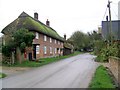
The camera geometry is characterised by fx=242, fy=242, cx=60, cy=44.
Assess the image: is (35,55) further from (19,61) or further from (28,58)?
(19,61)

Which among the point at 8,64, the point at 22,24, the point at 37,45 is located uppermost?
the point at 22,24

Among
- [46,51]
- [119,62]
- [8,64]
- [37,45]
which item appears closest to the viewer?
[119,62]

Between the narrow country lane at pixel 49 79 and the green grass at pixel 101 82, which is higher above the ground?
the green grass at pixel 101 82

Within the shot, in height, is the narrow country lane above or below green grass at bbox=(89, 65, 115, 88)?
below

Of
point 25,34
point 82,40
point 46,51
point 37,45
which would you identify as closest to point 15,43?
point 25,34

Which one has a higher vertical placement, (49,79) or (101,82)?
(101,82)

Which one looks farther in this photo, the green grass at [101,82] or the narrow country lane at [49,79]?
the narrow country lane at [49,79]

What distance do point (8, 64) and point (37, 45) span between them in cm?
1162

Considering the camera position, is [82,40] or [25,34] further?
[82,40]

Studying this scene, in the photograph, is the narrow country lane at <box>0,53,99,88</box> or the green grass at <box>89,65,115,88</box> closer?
the green grass at <box>89,65,115,88</box>

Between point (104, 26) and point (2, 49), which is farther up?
point (104, 26)

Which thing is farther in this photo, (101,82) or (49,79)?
(49,79)

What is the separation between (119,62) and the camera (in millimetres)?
12750

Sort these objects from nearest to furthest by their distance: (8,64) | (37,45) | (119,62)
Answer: (119,62) → (8,64) → (37,45)
